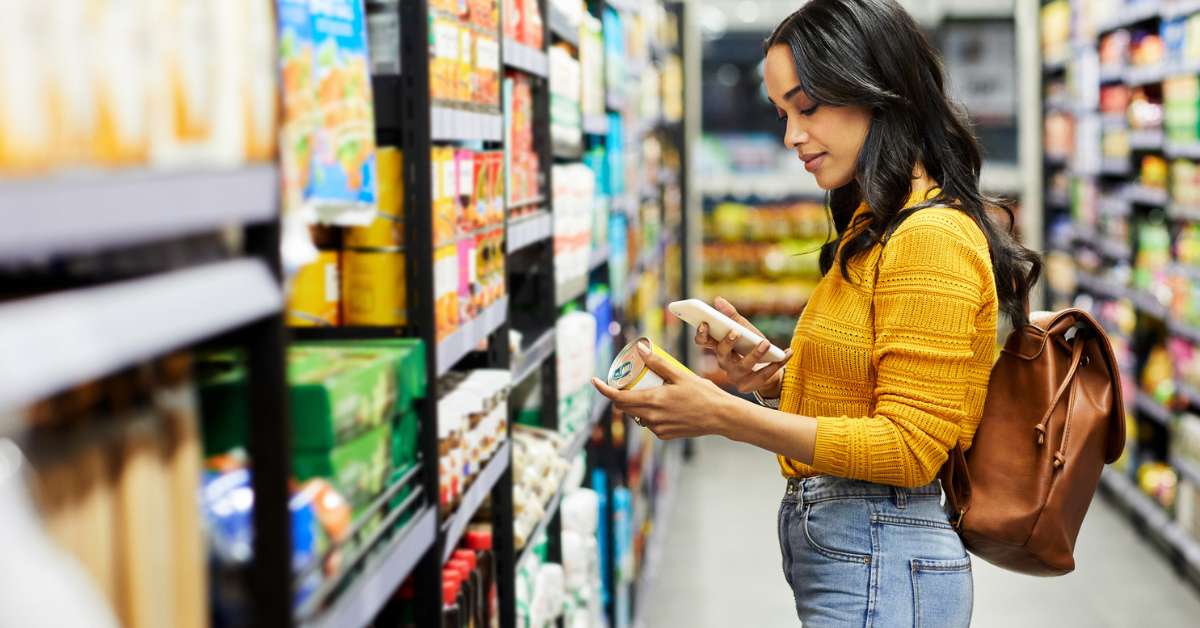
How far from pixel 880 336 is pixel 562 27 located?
176 centimetres

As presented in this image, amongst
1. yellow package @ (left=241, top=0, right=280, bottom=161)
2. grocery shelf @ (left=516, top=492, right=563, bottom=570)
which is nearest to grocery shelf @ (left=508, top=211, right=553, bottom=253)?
grocery shelf @ (left=516, top=492, right=563, bottom=570)

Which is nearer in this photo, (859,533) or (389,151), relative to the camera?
(389,151)

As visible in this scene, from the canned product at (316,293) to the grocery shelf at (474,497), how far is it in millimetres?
369

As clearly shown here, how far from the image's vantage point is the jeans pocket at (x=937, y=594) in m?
1.92

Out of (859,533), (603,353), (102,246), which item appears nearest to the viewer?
(102,246)

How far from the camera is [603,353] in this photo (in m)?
3.98

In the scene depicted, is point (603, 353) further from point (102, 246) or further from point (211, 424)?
point (102, 246)

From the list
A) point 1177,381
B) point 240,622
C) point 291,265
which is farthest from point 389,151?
point 1177,381

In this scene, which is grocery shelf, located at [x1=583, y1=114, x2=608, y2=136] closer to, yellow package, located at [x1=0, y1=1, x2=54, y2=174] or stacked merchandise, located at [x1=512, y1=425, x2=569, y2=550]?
stacked merchandise, located at [x1=512, y1=425, x2=569, y2=550]

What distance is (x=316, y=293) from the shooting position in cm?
176

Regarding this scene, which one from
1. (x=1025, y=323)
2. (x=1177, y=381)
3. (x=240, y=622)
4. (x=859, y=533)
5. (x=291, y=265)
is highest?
(x=291, y=265)

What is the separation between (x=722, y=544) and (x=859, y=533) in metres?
4.10

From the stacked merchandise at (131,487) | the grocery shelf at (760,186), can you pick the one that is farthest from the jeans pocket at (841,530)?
the grocery shelf at (760,186)

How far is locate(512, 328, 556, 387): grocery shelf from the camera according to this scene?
2.63 metres
